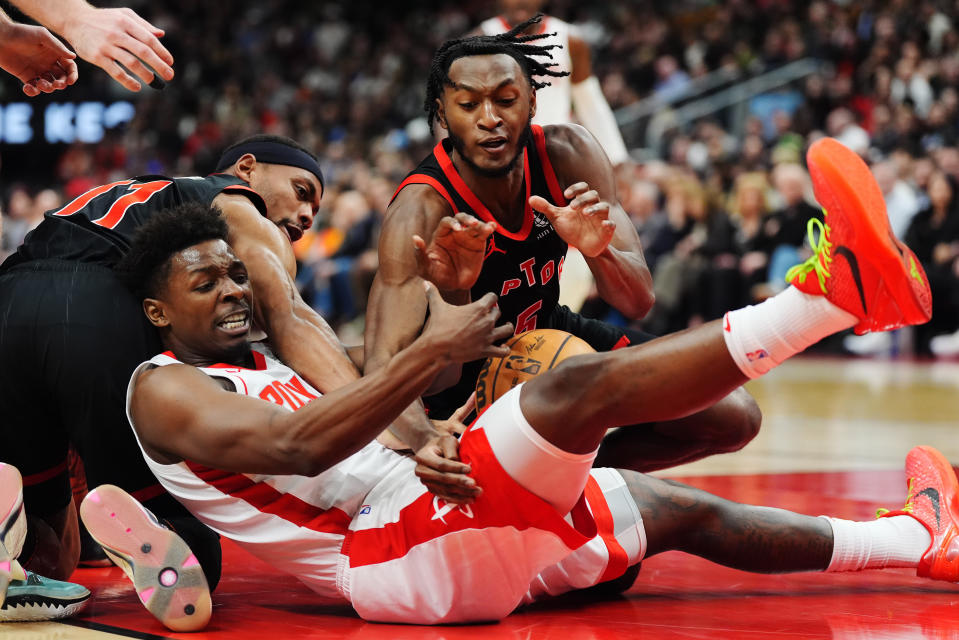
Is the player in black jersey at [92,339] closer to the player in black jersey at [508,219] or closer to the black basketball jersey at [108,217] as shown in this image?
the black basketball jersey at [108,217]

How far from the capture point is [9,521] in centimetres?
304

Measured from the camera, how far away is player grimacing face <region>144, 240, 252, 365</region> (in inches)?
124

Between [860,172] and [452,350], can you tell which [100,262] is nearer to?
[452,350]

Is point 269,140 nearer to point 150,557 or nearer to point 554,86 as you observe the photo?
point 150,557

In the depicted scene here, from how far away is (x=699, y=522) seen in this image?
3.26m

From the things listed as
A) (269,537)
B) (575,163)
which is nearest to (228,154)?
(575,163)

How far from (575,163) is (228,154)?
1281mm

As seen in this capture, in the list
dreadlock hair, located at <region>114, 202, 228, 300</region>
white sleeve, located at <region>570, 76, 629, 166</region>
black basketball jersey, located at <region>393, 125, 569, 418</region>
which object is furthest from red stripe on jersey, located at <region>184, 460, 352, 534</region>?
white sleeve, located at <region>570, 76, 629, 166</region>

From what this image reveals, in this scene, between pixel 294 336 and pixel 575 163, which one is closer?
pixel 294 336

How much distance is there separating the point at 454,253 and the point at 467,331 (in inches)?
22.9

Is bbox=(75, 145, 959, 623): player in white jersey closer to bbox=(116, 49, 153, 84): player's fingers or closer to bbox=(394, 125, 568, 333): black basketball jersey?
bbox=(116, 49, 153, 84): player's fingers

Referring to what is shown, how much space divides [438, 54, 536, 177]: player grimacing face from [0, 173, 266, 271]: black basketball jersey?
2.26 ft

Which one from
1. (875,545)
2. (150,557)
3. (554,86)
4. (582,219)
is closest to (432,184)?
(582,219)

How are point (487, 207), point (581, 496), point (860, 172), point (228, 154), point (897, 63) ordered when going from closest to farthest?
point (860, 172) → point (581, 496) → point (487, 207) → point (228, 154) → point (897, 63)
